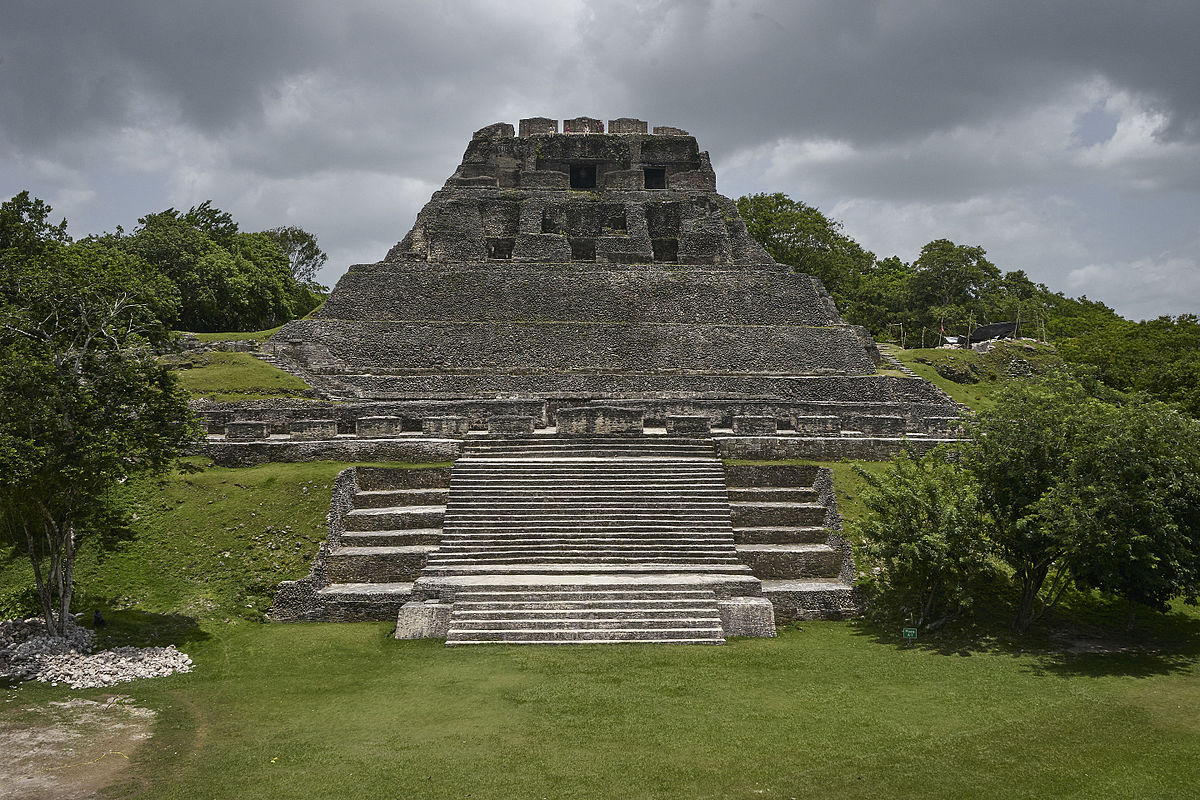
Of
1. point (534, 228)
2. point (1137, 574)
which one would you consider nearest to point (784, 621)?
point (1137, 574)

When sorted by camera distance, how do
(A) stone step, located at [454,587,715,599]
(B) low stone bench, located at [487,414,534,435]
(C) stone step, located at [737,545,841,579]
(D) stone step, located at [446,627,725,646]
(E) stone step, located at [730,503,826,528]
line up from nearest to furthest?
(D) stone step, located at [446,627,725,646]
(A) stone step, located at [454,587,715,599]
(C) stone step, located at [737,545,841,579]
(E) stone step, located at [730,503,826,528]
(B) low stone bench, located at [487,414,534,435]

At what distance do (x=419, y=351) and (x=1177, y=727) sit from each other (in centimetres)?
2215

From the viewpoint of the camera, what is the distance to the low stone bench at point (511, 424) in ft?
60.5

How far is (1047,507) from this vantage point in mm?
11852

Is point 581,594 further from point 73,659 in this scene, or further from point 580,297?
point 580,297

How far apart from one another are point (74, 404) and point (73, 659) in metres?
3.50

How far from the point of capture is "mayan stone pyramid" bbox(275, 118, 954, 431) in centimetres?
2519

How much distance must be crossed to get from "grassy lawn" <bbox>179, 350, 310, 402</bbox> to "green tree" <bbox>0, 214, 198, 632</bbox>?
32.8ft

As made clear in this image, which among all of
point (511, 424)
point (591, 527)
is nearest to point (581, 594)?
point (591, 527)

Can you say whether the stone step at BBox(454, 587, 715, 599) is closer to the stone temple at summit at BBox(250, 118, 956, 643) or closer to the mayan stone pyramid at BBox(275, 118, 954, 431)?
the stone temple at summit at BBox(250, 118, 956, 643)

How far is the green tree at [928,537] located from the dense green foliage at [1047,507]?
21 mm

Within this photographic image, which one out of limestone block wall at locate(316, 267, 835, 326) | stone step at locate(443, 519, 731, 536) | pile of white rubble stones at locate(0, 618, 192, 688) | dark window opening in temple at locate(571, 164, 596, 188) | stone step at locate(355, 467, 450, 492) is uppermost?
dark window opening in temple at locate(571, 164, 596, 188)

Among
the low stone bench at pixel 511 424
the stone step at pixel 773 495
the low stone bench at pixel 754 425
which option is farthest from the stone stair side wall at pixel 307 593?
the low stone bench at pixel 754 425

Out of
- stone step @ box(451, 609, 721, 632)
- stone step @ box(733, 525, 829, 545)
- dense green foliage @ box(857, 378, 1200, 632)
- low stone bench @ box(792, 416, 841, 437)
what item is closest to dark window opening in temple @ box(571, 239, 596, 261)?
low stone bench @ box(792, 416, 841, 437)
